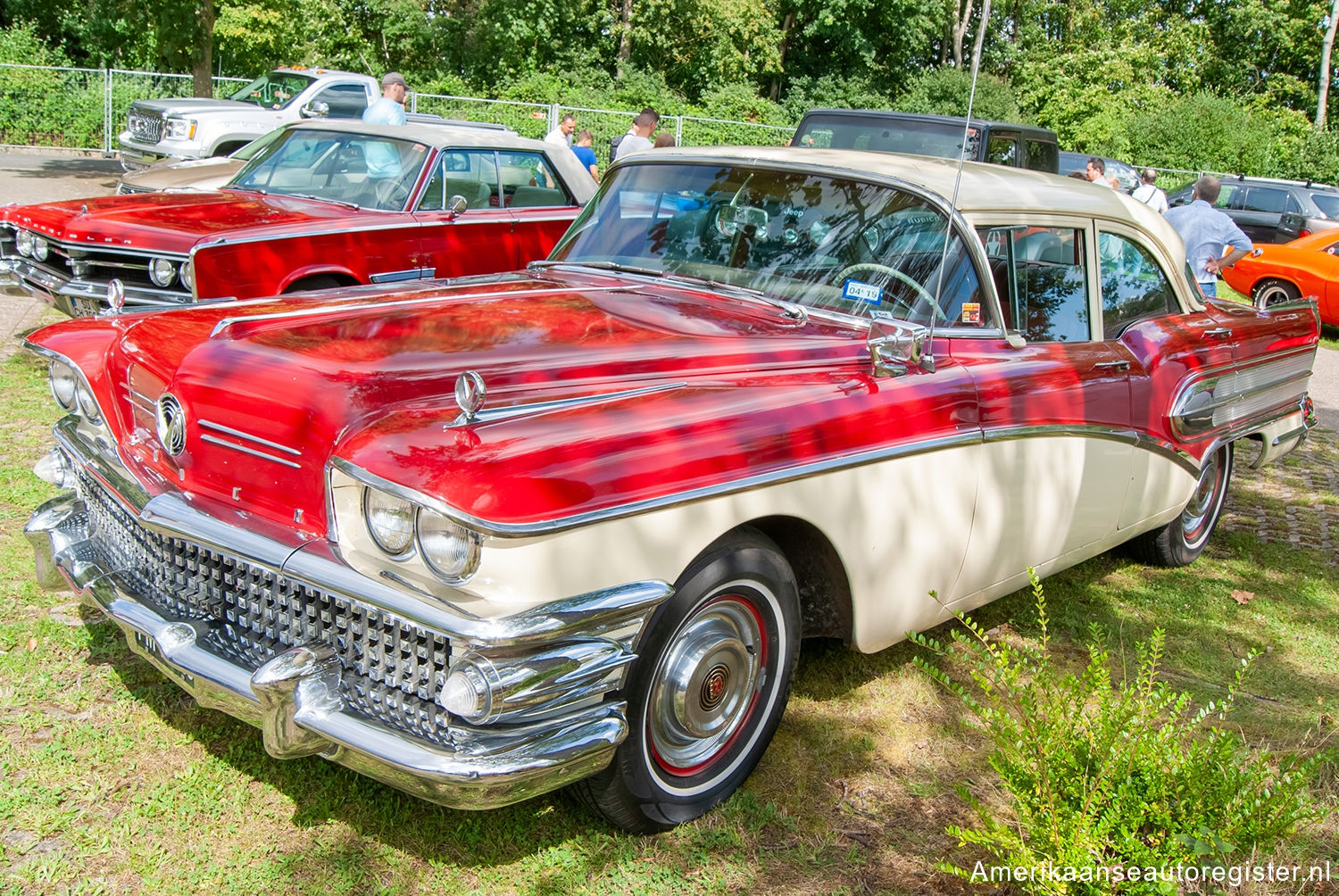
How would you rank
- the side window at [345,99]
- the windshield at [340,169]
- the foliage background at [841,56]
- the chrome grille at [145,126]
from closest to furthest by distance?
the windshield at [340,169], the chrome grille at [145,126], the side window at [345,99], the foliage background at [841,56]

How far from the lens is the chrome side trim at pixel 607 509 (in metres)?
2.40

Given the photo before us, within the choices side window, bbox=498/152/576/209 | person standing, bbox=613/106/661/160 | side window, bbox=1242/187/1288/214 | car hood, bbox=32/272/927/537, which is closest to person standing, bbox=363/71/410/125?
side window, bbox=498/152/576/209

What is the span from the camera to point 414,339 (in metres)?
3.27

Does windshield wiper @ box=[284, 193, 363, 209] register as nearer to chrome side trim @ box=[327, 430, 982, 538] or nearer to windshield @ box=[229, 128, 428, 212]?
windshield @ box=[229, 128, 428, 212]

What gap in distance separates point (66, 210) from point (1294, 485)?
8112 millimetres

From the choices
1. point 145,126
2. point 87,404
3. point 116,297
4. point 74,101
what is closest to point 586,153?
point 145,126

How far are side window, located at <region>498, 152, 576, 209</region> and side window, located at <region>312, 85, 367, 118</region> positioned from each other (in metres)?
8.80

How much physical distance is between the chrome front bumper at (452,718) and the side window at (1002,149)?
997 centimetres

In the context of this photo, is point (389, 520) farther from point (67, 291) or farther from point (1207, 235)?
point (1207, 235)

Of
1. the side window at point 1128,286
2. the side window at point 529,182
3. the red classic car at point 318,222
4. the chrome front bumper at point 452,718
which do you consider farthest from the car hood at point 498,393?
the side window at point 529,182

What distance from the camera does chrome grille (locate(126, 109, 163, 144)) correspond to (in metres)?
14.5

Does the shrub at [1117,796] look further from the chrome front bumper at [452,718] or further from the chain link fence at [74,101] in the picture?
the chain link fence at [74,101]

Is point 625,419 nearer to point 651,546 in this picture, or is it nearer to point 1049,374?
point 651,546

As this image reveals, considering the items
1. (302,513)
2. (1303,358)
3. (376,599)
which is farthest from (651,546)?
(1303,358)
